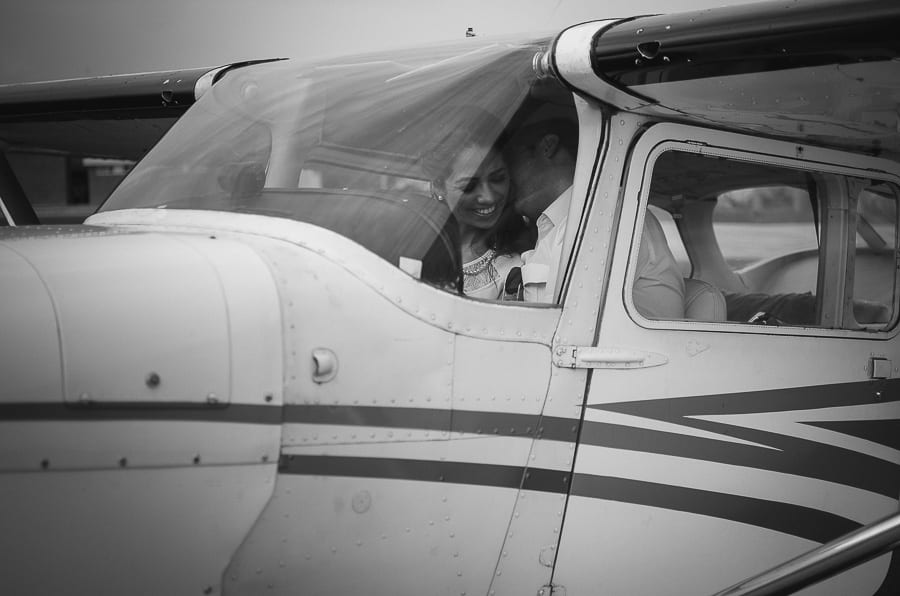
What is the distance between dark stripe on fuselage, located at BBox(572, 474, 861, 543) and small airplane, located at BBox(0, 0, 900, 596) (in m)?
0.01

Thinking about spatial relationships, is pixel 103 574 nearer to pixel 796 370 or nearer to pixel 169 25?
pixel 796 370

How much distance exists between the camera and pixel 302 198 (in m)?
2.32

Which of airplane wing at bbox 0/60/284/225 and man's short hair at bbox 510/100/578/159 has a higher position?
airplane wing at bbox 0/60/284/225

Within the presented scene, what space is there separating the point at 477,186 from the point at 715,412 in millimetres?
1095

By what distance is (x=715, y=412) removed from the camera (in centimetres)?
261

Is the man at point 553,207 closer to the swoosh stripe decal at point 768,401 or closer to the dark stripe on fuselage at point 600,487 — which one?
the swoosh stripe decal at point 768,401

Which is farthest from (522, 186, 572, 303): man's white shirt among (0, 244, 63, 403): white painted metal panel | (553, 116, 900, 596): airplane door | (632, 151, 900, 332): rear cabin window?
(0, 244, 63, 403): white painted metal panel

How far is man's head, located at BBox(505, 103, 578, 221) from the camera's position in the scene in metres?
2.62

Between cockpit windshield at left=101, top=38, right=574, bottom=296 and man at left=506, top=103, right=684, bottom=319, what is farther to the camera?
man at left=506, top=103, right=684, bottom=319

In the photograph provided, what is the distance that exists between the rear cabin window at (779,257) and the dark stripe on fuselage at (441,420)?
1.90 ft

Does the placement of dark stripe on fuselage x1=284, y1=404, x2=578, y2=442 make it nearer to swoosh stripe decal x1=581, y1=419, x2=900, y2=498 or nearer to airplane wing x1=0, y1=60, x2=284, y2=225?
swoosh stripe decal x1=581, y1=419, x2=900, y2=498

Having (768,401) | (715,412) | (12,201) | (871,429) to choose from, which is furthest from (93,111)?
(871,429)

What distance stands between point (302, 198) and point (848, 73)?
1.73 metres

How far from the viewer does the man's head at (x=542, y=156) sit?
262 centimetres
